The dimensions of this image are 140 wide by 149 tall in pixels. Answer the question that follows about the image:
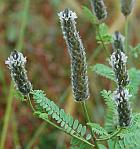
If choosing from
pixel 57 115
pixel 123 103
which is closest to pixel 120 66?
pixel 123 103

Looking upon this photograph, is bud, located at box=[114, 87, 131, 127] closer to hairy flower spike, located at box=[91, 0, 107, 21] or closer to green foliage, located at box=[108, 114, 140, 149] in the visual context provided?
green foliage, located at box=[108, 114, 140, 149]

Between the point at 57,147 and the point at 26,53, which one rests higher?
the point at 26,53

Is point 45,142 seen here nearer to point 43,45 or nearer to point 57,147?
point 57,147

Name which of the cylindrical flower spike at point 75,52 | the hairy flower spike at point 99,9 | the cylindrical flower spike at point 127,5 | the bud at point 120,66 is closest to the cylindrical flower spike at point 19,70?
the cylindrical flower spike at point 75,52

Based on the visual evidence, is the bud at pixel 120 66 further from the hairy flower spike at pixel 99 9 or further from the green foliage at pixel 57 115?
the hairy flower spike at pixel 99 9

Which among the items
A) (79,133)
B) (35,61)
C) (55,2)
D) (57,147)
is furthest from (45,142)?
(79,133)
